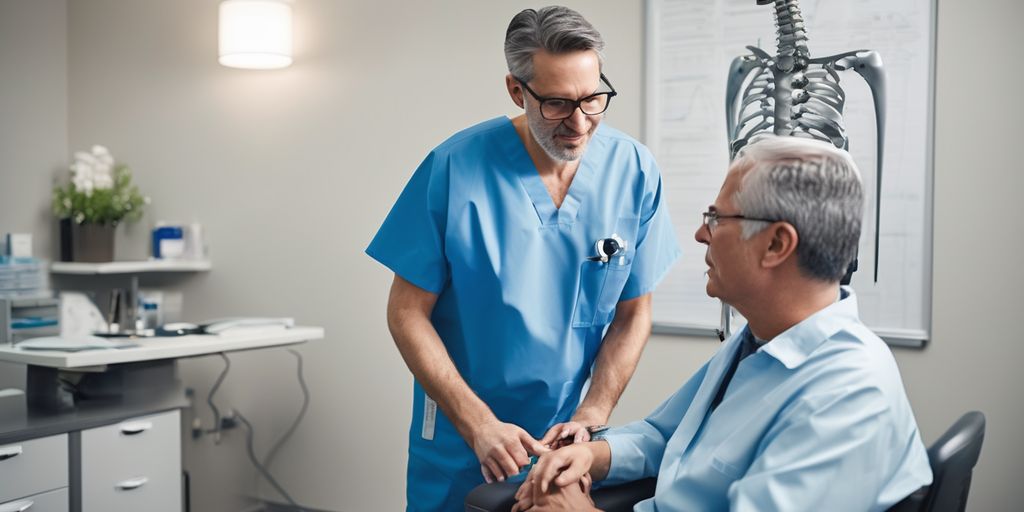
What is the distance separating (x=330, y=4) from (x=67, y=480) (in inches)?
73.3

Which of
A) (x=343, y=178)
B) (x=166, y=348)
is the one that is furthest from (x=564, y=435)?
(x=343, y=178)

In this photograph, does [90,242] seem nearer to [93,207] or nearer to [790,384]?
[93,207]

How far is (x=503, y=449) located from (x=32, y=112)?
3.29 meters

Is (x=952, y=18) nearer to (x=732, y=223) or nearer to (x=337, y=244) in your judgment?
(x=732, y=223)

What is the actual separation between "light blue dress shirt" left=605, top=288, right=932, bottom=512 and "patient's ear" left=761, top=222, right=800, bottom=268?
9 centimetres

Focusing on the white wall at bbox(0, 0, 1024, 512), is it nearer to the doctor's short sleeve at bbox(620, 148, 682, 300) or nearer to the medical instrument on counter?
the medical instrument on counter

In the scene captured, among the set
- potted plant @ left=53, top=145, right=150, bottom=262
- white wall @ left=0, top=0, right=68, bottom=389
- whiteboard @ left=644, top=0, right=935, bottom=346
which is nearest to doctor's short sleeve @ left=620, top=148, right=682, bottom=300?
whiteboard @ left=644, top=0, right=935, bottom=346

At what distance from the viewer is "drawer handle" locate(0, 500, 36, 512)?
7.40ft

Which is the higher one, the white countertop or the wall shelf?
the wall shelf

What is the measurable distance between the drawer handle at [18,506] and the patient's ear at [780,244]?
2.03 m

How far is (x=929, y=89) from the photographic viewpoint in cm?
226

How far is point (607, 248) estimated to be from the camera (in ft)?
Result: 5.41

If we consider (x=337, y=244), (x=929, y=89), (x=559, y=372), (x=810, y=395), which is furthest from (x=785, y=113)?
(x=337, y=244)

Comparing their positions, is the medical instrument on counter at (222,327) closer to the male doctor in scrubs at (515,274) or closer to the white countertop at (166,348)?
the white countertop at (166,348)
